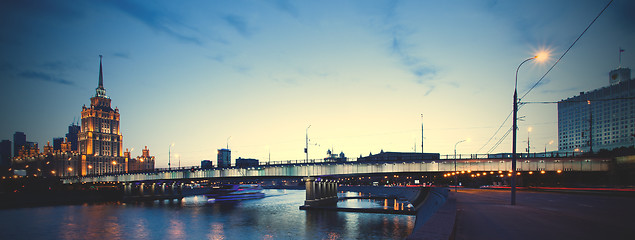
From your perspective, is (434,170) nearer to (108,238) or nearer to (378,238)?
(378,238)

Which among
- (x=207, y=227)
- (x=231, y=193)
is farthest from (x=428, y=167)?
(x=231, y=193)

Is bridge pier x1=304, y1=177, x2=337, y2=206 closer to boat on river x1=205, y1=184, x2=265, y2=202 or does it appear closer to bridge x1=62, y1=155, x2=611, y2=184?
bridge x1=62, y1=155, x2=611, y2=184

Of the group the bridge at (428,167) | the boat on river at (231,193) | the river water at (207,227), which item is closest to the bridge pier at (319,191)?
the bridge at (428,167)

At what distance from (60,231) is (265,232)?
Result: 2898cm

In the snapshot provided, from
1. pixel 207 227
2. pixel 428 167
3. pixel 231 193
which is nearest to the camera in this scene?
pixel 207 227

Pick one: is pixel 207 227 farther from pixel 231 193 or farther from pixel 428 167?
pixel 231 193

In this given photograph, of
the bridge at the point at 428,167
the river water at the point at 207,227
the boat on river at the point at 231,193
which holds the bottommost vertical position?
the boat on river at the point at 231,193

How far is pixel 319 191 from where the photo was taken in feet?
292

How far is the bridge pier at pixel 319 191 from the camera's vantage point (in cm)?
8444

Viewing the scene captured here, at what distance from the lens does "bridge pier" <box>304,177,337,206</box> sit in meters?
84.4

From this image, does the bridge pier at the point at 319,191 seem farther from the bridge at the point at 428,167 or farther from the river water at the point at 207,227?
the river water at the point at 207,227

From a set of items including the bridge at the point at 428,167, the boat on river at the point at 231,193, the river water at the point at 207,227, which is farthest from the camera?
the boat on river at the point at 231,193

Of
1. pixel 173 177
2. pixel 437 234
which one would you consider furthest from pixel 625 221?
pixel 173 177

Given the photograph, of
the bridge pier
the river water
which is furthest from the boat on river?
the river water
